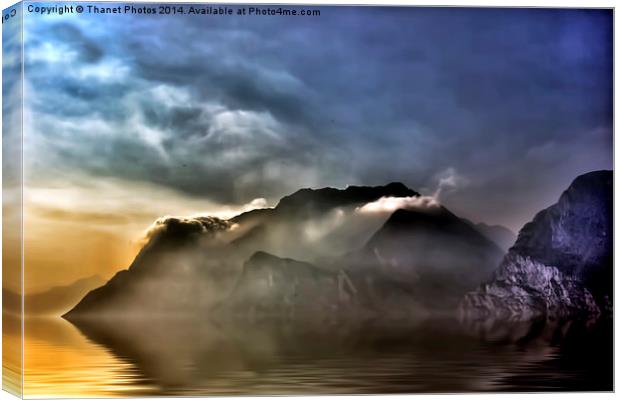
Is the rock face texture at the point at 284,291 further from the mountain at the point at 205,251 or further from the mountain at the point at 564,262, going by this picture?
the mountain at the point at 564,262

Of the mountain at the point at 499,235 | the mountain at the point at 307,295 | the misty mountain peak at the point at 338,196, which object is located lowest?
the mountain at the point at 307,295

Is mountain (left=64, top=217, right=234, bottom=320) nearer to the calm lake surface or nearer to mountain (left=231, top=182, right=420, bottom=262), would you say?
the calm lake surface

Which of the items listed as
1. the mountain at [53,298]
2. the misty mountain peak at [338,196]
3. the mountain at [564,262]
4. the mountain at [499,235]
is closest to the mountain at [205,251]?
the misty mountain peak at [338,196]

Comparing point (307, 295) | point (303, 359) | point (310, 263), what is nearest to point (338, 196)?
point (310, 263)

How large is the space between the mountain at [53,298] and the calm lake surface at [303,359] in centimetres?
17

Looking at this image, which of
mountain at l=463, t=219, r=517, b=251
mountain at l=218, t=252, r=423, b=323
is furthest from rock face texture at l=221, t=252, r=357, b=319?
mountain at l=463, t=219, r=517, b=251

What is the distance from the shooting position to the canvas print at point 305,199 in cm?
1234

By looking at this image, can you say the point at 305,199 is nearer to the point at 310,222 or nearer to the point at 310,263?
the point at 310,222

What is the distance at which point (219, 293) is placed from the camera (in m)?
12.9

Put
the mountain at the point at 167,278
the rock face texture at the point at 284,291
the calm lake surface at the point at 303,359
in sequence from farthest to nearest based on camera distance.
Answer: the rock face texture at the point at 284,291 → the mountain at the point at 167,278 → the calm lake surface at the point at 303,359

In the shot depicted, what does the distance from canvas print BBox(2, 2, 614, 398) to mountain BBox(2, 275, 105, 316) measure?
2 cm

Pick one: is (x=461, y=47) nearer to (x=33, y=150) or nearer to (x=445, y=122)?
(x=445, y=122)

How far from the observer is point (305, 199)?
13.1 meters

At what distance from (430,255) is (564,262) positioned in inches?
63.9
